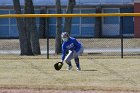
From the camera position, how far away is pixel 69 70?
48.0ft

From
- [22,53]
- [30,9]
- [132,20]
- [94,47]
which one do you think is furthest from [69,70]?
[132,20]

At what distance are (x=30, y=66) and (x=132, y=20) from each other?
2271 cm

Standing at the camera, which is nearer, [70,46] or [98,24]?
[70,46]

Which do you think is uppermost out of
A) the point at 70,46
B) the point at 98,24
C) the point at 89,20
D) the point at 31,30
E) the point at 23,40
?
the point at 70,46

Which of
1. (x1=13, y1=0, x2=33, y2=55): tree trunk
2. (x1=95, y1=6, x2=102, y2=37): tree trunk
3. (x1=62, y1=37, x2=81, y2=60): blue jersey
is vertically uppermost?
(x1=62, y1=37, x2=81, y2=60): blue jersey

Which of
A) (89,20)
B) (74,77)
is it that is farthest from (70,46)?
(89,20)

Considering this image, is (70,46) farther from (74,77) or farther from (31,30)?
(31,30)

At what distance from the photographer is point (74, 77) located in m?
12.8

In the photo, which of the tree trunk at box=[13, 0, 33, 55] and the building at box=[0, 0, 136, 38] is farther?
the building at box=[0, 0, 136, 38]

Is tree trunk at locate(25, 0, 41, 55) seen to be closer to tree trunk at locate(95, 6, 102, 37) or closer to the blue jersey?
the blue jersey

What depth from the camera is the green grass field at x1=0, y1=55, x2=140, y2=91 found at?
11.1m

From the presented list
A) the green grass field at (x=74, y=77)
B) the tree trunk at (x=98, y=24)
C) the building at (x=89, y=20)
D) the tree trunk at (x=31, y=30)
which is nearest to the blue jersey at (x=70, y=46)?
the green grass field at (x=74, y=77)

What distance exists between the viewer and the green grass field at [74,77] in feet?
36.5

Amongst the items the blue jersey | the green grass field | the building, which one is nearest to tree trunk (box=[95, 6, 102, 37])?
the building
